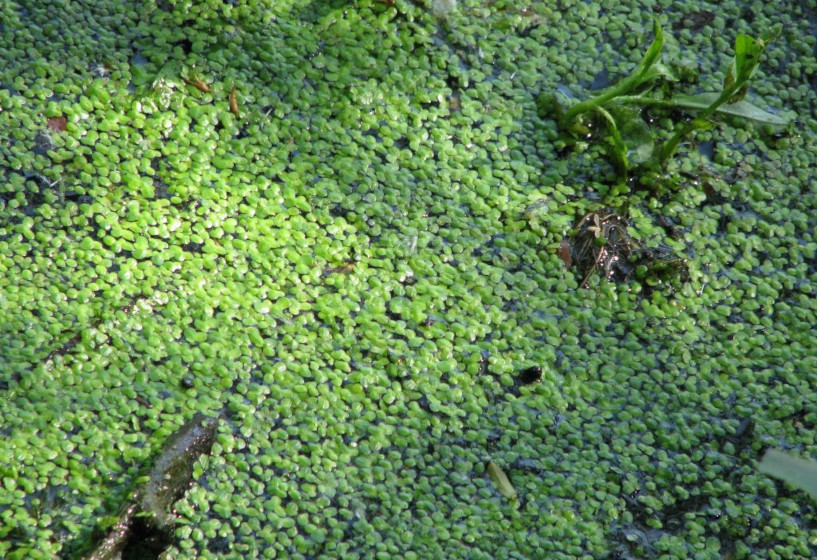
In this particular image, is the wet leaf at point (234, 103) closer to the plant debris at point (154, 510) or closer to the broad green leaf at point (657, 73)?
the plant debris at point (154, 510)

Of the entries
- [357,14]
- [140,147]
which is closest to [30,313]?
[140,147]

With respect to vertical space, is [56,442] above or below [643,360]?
below

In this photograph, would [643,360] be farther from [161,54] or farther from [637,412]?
[161,54]

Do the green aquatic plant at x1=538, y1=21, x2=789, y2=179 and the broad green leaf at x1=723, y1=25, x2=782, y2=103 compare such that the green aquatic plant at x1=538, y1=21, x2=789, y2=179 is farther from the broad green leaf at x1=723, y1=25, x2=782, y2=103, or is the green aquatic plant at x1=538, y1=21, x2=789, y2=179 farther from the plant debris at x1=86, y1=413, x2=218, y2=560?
the plant debris at x1=86, y1=413, x2=218, y2=560

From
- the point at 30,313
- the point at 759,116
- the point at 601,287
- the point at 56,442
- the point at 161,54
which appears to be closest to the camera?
the point at 56,442

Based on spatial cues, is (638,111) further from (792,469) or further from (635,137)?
(792,469)

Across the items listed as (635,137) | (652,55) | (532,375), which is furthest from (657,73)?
(532,375)

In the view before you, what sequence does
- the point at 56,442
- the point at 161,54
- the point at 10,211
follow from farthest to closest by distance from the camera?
the point at 161,54 → the point at 10,211 → the point at 56,442

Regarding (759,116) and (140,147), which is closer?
(140,147)
